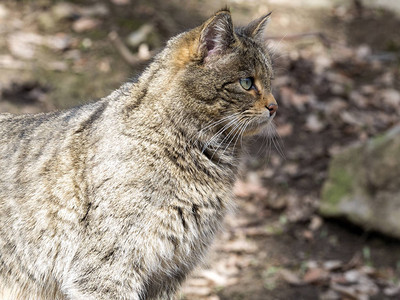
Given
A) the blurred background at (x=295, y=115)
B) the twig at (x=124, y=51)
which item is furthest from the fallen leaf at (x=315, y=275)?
the twig at (x=124, y=51)

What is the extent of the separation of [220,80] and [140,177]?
2.16 ft

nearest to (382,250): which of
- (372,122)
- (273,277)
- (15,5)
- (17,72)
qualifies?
(273,277)

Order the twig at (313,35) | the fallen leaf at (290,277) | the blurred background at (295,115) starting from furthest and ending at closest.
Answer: the twig at (313,35) → the blurred background at (295,115) → the fallen leaf at (290,277)

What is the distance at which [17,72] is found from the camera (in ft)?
18.8

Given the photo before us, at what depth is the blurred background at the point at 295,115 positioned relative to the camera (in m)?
4.75

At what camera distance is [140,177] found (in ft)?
9.17

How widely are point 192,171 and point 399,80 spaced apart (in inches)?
207

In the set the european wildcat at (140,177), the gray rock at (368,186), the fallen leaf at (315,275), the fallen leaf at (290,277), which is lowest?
the fallen leaf at (315,275)

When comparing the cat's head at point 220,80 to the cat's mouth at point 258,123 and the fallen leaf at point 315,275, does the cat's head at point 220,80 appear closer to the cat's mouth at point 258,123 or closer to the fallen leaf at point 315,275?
the cat's mouth at point 258,123

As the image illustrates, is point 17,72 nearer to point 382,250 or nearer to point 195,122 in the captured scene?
point 195,122

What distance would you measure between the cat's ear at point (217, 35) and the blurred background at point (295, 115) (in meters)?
0.70

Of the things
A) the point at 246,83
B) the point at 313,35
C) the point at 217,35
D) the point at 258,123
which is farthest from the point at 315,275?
the point at 313,35

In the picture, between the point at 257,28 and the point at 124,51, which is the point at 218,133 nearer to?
the point at 257,28


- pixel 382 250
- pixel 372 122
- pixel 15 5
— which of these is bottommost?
pixel 382 250
